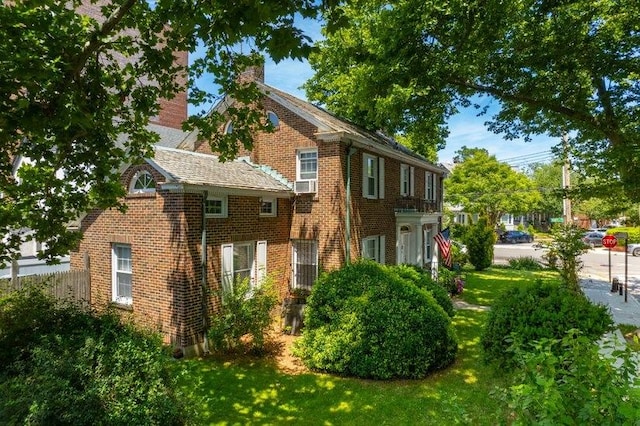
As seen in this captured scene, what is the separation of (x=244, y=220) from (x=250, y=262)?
4.89 ft

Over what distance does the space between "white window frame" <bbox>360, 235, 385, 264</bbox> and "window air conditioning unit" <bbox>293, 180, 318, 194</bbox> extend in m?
2.93

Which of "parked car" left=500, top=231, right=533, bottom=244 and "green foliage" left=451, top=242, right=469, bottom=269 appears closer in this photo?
"green foliage" left=451, top=242, right=469, bottom=269

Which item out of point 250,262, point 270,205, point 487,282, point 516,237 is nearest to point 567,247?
point 487,282

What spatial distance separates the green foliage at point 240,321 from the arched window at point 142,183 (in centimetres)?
371

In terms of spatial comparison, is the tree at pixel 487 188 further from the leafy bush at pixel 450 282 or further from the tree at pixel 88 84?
the tree at pixel 88 84

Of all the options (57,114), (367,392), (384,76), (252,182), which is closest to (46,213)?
(57,114)

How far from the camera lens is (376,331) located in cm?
877

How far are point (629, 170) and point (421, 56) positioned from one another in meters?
6.78

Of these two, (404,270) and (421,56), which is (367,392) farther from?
(421,56)

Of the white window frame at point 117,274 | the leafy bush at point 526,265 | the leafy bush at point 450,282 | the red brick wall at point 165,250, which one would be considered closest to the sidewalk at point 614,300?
the leafy bush at point 526,265

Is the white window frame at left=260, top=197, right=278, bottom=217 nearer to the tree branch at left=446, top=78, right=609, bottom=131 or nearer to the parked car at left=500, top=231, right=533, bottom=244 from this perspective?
the tree branch at left=446, top=78, right=609, bottom=131

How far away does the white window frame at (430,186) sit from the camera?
2154cm

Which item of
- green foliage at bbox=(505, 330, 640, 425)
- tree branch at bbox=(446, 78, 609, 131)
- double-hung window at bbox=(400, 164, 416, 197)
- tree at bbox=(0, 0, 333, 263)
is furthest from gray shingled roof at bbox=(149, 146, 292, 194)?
green foliage at bbox=(505, 330, 640, 425)

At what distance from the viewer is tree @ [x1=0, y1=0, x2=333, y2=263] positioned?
4.91 meters
